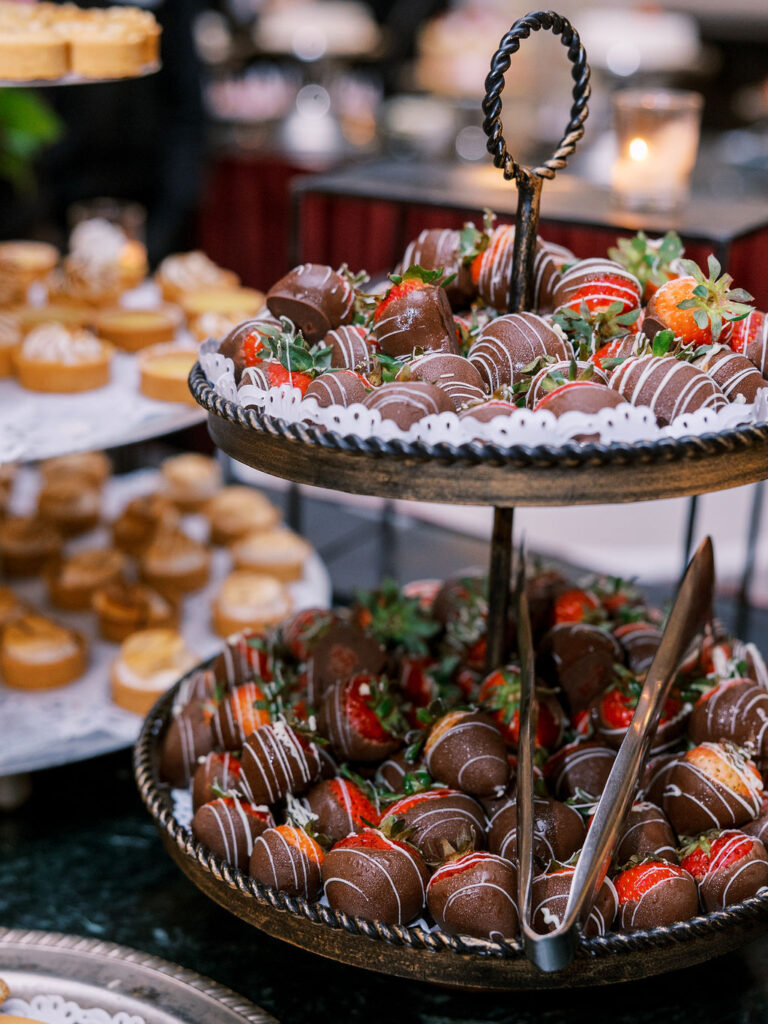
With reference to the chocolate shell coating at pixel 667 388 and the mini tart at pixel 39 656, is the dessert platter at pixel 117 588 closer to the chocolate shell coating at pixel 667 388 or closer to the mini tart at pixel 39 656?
the mini tart at pixel 39 656

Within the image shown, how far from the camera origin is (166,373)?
179 cm

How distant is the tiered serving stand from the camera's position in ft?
3.20

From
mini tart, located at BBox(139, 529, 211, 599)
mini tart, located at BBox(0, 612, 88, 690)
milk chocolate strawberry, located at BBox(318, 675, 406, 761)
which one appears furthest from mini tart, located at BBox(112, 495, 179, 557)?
milk chocolate strawberry, located at BBox(318, 675, 406, 761)

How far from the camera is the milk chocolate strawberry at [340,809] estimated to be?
1234mm

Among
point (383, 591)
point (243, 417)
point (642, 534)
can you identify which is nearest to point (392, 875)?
point (243, 417)

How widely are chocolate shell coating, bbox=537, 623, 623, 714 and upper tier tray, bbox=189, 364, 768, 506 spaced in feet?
1.55

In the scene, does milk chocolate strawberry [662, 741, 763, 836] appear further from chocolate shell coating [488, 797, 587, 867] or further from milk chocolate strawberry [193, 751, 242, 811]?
milk chocolate strawberry [193, 751, 242, 811]

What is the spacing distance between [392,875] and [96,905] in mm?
548

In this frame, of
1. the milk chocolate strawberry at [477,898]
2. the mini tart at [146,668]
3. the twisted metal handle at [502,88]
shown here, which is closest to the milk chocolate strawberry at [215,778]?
the milk chocolate strawberry at [477,898]

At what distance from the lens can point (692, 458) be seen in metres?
0.99

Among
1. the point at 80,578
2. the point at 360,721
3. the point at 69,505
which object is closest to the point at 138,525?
the point at 69,505

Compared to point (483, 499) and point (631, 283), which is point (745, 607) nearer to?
point (631, 283)

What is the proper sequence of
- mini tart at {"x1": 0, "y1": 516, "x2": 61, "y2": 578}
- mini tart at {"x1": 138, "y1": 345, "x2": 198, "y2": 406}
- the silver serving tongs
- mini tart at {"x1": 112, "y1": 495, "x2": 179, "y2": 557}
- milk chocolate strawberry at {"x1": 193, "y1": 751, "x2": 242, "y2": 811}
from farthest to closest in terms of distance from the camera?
mini tart at {"x1": 112, "y1": 495, "x2": 179, "y2": 557}, mini tart at {"x1": 0, "y1": 516, "x2": 61, "y2": 578}, mini tart at {"x1": 138, "y1": 345, "x2": 198, "y2": 406}, milk chocolate strawberry at {"x1": 193, "y1": 751, "x2": 242, "y2": 811}, the silver serving tongs

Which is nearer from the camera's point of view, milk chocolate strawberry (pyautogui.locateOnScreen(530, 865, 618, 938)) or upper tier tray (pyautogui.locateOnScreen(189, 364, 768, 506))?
upper tier tray (pyautogui.locateOnScreen(189, 364, 768, 506))
